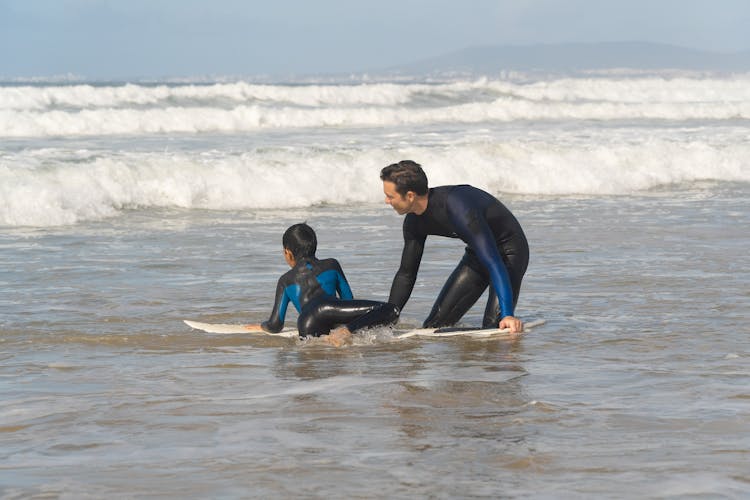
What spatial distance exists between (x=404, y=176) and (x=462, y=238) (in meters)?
0.60

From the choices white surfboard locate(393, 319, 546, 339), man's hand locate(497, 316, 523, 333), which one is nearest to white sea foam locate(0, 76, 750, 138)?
white surfboard locate(393, 319, 546, 339)

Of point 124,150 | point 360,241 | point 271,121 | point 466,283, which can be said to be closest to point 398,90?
point 271,121

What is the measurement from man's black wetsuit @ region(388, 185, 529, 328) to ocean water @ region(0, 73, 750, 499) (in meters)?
0.31

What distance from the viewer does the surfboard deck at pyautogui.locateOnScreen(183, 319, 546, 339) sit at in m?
7.05

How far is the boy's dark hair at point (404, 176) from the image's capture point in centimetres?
644

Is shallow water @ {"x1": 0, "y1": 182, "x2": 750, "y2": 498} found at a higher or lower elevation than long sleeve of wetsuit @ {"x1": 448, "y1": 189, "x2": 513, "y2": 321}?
lower

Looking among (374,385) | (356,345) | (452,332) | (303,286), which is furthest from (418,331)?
(374,385)

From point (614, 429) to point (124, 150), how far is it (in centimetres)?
1876

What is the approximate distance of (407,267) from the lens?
6.98 metres

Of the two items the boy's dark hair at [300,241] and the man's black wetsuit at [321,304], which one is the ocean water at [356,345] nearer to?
the man's black wetsuit at [321,304]

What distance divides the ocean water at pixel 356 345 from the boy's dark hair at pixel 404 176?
0.99m

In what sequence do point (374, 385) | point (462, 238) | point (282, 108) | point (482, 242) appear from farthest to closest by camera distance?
point (282, 108)
point (462, 238)
point (482, 242)
point (374, 385)

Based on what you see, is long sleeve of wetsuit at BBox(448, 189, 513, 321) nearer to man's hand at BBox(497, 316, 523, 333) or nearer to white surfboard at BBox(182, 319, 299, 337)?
man's hand at BBox(497, 316, 523, 333)

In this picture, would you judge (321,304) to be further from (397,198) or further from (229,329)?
(397,198)
